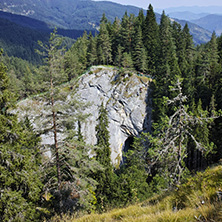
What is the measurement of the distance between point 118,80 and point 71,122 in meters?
28.8

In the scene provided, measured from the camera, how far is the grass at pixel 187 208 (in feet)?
11.0

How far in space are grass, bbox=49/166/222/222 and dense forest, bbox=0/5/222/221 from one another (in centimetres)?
136

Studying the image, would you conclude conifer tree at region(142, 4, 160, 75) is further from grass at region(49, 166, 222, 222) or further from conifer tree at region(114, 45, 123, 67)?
grass at region(49, 166, 222, 222)

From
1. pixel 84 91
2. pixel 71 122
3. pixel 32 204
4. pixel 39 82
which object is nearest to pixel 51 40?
pixel 39 82

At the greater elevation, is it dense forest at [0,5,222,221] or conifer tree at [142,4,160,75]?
conifer tree at [142,4,160,75]

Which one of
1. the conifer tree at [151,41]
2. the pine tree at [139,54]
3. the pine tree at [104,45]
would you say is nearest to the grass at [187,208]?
the pine tree at [139,54]

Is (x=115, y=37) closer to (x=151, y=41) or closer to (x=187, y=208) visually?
(x=151, y=41)

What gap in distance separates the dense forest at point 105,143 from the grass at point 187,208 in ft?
4.46

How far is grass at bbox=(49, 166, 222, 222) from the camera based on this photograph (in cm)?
335

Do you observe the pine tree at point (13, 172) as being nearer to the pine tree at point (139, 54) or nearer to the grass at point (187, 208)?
the grass at point (187, 208)

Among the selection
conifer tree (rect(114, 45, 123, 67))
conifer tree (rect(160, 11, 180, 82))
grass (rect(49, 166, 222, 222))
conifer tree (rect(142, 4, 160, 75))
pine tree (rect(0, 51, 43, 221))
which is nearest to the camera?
grass (rect(49, 166, 222, 222))

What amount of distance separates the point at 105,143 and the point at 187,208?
66.6ft

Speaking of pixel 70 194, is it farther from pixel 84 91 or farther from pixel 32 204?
pixel 84 91

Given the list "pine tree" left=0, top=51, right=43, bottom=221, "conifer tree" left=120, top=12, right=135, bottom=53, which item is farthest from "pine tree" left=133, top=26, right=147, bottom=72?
"pine tree" left=0, top=51, right=43, bottom=221
